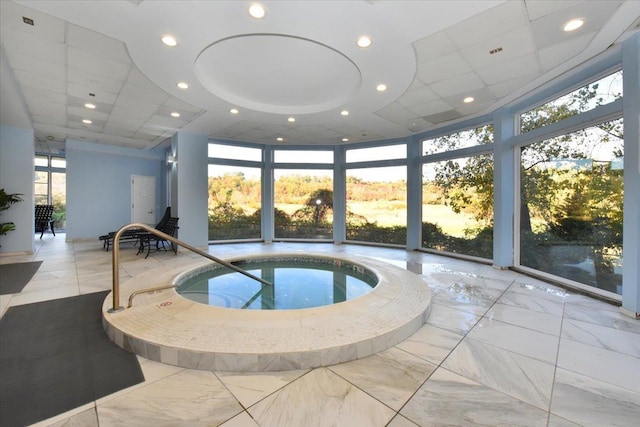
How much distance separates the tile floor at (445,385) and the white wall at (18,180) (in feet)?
14.6

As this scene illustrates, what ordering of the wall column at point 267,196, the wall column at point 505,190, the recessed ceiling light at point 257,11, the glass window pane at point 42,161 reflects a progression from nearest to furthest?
the recessed ceiling light at point 257,11 → the wall column at point 505,190 → the wall column at point 267,196 → the glass window pane at point 42,161

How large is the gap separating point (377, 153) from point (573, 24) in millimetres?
4943

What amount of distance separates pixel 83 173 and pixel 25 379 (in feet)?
27.2

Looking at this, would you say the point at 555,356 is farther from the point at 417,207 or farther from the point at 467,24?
the point at 417,207

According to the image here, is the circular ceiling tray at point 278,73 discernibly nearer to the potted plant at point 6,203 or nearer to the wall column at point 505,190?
the wall column at point 505,190

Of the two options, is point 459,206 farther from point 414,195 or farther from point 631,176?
point 631,176

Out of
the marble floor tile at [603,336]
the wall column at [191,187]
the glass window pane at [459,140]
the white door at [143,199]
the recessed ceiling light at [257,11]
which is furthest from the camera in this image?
the white door at [143,199]

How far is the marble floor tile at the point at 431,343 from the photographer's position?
81.4 inches

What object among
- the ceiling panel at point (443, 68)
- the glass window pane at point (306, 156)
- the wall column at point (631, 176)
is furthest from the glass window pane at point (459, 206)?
the glass window pane at point (306, 156)

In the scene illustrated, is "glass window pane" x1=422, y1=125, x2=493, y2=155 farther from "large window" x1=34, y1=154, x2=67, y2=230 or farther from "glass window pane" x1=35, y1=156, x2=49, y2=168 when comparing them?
"glass window pane" x1=35, y1=156, x2=49, y2=168

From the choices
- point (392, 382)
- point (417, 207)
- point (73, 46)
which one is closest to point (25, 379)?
point (392, 382)

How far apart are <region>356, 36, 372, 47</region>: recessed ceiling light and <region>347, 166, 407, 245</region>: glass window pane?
4.56 metres

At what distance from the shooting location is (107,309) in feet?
8.38

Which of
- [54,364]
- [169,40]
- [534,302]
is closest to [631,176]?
[534,302]
